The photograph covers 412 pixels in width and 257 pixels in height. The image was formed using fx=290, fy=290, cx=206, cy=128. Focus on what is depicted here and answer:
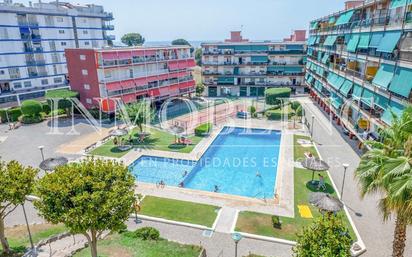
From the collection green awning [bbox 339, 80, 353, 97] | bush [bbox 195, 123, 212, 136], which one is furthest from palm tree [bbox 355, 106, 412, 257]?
bush [bbox 195, 123, 212, 136]

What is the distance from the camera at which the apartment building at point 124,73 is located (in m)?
45.2

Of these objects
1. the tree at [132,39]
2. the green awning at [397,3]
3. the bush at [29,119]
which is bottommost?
the bush at [29,119]

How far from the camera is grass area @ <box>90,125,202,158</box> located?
34969mm

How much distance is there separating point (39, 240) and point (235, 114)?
Answer: 38.1 meters

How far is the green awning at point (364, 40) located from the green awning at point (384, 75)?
499 cm

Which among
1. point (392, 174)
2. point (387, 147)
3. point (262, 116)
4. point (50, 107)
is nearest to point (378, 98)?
point (387, 147)

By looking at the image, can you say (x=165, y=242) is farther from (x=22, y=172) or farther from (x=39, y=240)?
(x=22, y=172)

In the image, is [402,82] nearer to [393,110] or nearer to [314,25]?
[393,110]

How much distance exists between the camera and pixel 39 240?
18.7m

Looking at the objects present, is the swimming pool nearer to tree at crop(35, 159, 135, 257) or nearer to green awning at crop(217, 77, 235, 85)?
tree at crop(35, 159, 135, 257)

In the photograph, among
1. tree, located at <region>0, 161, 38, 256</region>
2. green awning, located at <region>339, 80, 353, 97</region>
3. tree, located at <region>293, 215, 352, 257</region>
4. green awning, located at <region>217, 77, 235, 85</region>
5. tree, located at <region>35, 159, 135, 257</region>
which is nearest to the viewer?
tree, located at <region>293, 215, 352, 257</region>

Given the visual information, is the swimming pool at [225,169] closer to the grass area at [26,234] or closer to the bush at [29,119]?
the grass area at [26,234]

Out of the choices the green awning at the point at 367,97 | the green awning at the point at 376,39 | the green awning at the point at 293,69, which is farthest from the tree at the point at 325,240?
the green awning at the point at 293,69

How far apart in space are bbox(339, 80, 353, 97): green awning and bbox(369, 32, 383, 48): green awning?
6.93 meters
